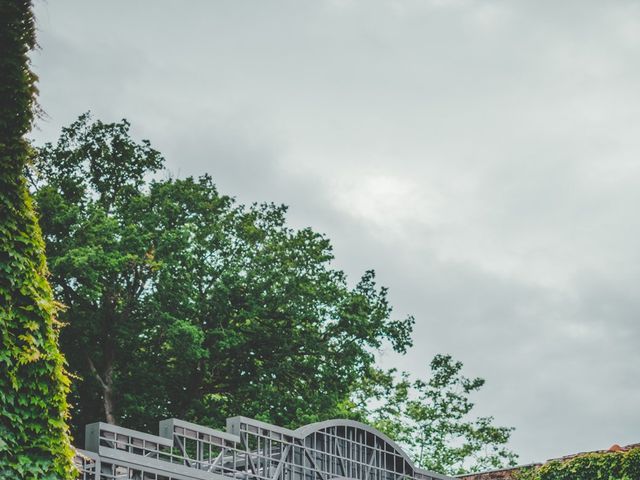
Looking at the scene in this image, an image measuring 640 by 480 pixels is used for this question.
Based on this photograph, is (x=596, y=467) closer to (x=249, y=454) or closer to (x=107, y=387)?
(x=249, y=454)

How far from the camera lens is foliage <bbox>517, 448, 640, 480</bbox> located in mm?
21969

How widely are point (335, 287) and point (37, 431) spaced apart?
22.2 meters

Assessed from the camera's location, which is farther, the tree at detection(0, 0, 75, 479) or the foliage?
the foliage

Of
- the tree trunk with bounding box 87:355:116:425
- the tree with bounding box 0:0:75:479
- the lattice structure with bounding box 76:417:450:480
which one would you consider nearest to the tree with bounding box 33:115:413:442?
the tree trunk with bounding box 87:355:116:425

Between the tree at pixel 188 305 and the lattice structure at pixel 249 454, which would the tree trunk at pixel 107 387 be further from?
the lattice structure at pixel 249 454

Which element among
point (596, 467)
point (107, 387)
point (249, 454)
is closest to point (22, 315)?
point (249, 454)

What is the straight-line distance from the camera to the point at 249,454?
17734 millimetres

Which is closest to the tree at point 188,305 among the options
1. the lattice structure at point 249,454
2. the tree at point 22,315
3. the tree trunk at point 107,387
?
the tree trunk at point 107,387

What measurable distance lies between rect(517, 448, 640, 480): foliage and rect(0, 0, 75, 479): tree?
1666cm

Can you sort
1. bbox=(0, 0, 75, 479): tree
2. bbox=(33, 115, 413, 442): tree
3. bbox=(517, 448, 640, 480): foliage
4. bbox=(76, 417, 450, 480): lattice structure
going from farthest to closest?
1. bbox=(33, 115, 413, 442): tree
2. bbox=(517, 448, 640, 480): foliage
3. bbox=(76, 417, 450, 480): lattice structure
4. bbox=(0, 0, 75, 479): tree

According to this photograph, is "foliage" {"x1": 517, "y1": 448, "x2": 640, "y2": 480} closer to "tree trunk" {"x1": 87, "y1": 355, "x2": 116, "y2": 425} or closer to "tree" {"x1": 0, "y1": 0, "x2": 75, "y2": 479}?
"tree trunk" {"x1": 87, "y1": 355, "x2": 116, "y2": 425}

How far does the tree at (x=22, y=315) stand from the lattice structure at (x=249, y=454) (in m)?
5.22

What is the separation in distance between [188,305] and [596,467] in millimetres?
11360

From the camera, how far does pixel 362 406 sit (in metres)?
38.6
